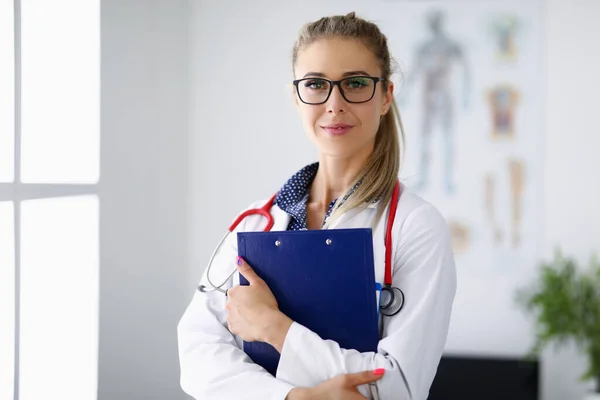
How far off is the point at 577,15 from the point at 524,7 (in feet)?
0.94

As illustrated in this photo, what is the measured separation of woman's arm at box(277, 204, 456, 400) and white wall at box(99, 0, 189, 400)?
1727 millimetres

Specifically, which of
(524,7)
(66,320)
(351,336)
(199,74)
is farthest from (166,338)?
(524,7)

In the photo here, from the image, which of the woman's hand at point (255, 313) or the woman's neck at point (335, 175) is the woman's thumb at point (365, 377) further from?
the woman's neck at point (335, 175)

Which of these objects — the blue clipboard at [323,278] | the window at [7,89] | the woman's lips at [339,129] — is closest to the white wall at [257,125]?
the window at [7,89]

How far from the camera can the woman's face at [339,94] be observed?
1.31 metres

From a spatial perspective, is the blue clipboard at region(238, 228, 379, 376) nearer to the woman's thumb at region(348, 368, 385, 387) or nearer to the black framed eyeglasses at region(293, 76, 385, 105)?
the woman's thumb at region(348, 368, 385, 387)

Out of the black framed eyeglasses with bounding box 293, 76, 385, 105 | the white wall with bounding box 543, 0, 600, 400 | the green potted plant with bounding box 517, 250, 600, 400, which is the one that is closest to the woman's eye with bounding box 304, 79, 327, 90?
the black framed eyeglasses with bounding box 293, 76, 385, 105

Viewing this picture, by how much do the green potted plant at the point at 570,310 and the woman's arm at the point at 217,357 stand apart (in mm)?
2345

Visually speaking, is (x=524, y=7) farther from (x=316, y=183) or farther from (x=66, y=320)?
(x=66, y=320)

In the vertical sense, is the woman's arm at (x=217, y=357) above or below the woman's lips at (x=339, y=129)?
below

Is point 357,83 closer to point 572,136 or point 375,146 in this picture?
point 375,146

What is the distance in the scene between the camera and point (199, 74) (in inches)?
151

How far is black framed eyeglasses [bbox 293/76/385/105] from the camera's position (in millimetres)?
1312

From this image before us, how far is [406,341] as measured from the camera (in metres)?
1.15
